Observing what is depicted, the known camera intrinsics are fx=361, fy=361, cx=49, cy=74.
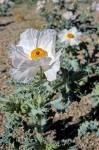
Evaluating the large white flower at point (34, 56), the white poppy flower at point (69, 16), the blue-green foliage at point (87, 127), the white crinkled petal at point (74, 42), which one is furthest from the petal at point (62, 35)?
the large white flower at point (34, 56)

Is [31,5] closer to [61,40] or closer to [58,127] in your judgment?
[61,40]

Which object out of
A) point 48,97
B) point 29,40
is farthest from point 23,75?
point 48,97

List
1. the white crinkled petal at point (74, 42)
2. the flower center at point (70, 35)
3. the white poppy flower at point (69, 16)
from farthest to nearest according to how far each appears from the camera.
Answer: the white poppy flower at point (69, 16), the flower center at point (70, 35), the white crinkled petal at point (74, 42)

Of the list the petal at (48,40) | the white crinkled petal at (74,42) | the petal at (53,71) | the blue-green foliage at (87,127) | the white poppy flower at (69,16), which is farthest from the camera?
the white poppy flower at (69,16)

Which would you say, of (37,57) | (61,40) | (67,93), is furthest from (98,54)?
(37,57)

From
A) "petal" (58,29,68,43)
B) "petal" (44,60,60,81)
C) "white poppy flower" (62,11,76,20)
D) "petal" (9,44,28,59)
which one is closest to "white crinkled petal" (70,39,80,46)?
"petal" (58,29,68,43)

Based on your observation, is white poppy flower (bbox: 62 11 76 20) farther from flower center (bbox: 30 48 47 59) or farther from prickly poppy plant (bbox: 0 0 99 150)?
flower center (bbox: 30 48 47 59)

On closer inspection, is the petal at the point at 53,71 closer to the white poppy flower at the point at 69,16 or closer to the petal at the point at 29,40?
the petal at the point at 29,40

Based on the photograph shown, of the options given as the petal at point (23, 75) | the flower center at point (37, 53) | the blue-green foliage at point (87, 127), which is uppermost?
the flower center at point (37, 53)
